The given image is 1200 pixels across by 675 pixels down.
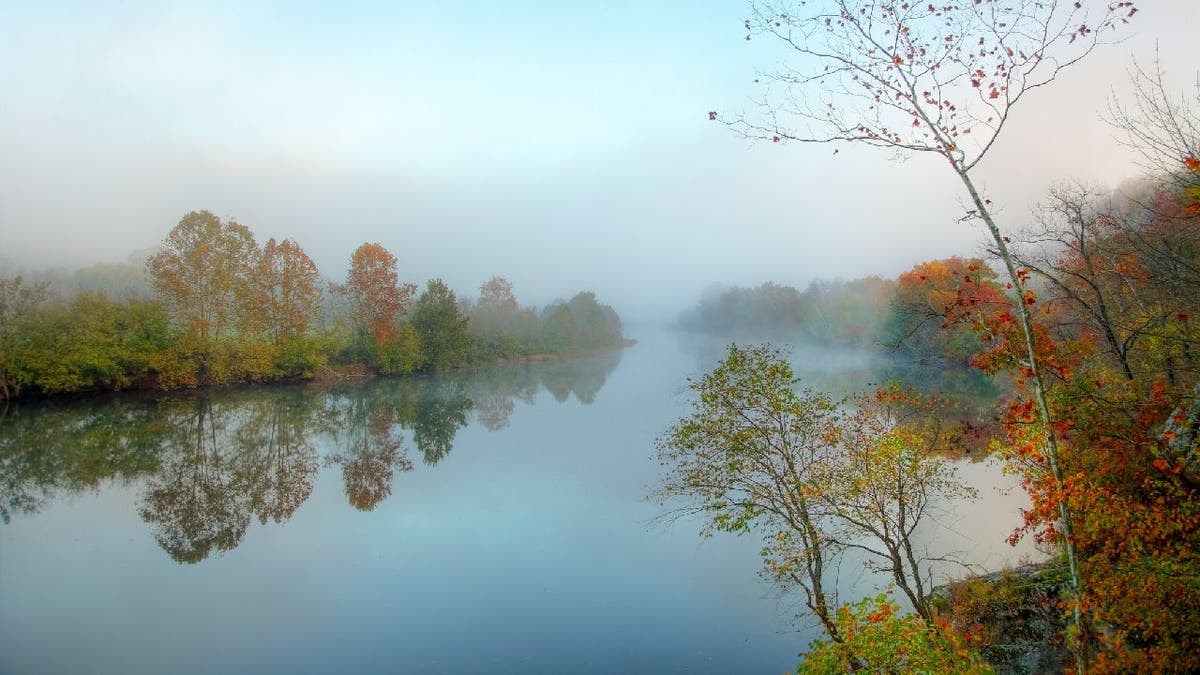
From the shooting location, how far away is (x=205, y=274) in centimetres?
4053

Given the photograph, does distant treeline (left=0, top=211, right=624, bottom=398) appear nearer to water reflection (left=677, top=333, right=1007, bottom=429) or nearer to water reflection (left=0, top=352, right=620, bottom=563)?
water reflection (left=0, top=352, right=620, bottom=563)

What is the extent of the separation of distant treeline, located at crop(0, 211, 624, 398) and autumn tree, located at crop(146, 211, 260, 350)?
67 millimetres

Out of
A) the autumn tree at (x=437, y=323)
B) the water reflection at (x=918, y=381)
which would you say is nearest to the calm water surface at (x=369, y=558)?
the water reflection at (x=918, y=381)

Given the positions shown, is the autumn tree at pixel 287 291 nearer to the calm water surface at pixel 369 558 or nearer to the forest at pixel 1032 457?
the calm water surface at pixel 369 558

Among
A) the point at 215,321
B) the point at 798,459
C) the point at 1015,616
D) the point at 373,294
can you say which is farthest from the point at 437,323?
the point at 1015,616

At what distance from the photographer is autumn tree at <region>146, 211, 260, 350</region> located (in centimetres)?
3956

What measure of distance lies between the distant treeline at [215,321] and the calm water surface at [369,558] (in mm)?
11075

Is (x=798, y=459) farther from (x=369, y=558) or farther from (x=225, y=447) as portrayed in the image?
(x=225, y=447)

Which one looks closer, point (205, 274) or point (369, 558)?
point (369, 558)

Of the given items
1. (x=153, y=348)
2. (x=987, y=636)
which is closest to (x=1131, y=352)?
(x=987, y=636)

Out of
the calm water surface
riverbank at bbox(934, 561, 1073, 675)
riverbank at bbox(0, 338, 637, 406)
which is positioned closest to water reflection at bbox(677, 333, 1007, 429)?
the calm water surface

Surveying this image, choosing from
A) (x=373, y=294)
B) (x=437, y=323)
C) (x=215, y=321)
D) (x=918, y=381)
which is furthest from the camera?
(x=437, y=323)

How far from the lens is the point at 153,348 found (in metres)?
40.1

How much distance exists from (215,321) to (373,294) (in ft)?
46.5
